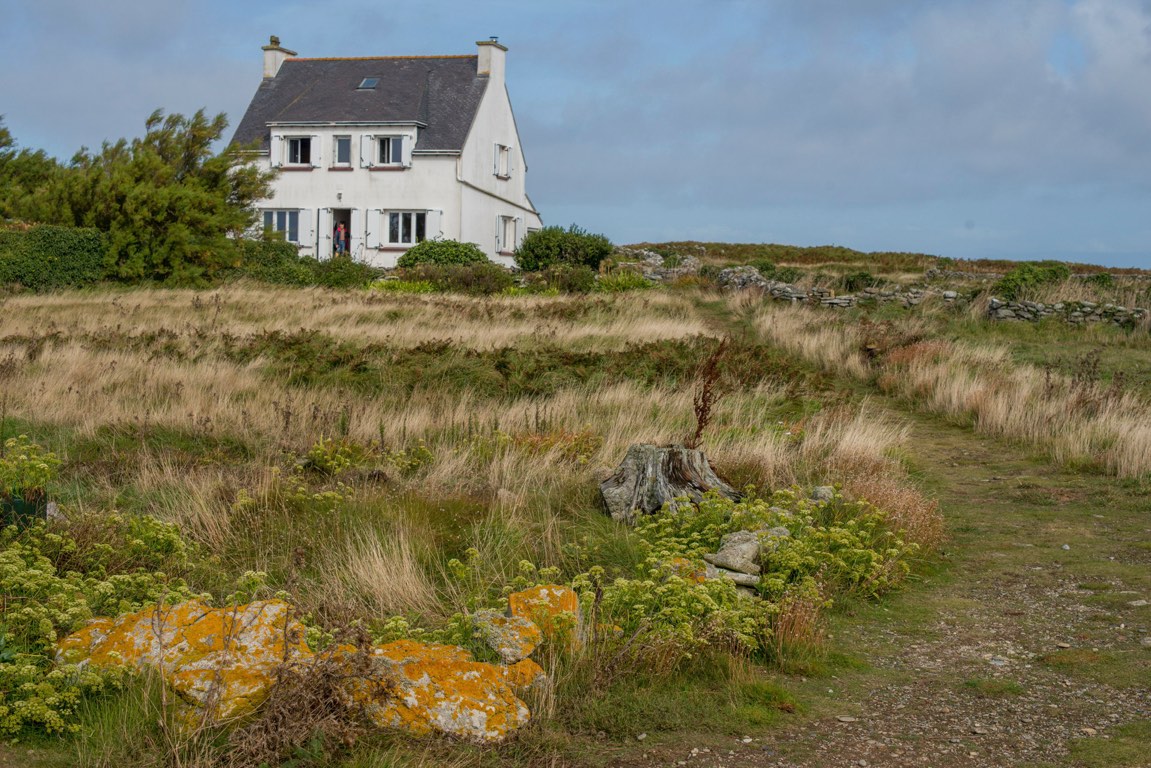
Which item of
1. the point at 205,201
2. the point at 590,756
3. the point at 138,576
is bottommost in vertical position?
the point at 590,756

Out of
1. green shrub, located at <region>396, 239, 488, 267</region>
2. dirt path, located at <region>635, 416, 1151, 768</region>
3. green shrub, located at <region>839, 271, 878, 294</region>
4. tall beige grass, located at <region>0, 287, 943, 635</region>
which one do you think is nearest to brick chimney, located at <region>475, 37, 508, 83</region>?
green shrub, located at <region>396, 239, 488, 267</region>

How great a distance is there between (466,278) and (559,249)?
7045 mm

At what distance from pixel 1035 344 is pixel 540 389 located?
12604 mm

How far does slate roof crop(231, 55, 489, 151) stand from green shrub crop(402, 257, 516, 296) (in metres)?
8.17

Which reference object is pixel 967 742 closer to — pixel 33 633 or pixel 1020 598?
pixel 1020 598

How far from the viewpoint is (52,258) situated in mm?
25109

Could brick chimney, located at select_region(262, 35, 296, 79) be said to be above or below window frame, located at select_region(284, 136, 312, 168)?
above

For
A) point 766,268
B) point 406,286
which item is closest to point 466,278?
point 406,286

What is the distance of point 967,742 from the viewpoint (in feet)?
14.8

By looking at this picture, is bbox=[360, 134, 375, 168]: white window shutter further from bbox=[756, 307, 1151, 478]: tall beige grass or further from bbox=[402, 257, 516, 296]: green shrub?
bbox=[756, 307, 1151, 478]: tall beige grass

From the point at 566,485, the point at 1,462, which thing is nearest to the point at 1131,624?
the point at 566,485

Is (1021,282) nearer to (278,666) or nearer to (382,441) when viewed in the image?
(382,441)

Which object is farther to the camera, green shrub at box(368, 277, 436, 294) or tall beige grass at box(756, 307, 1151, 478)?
green shrub at box(368, 277, 436, 294)

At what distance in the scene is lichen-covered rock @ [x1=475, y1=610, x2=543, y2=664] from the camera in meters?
4.76
